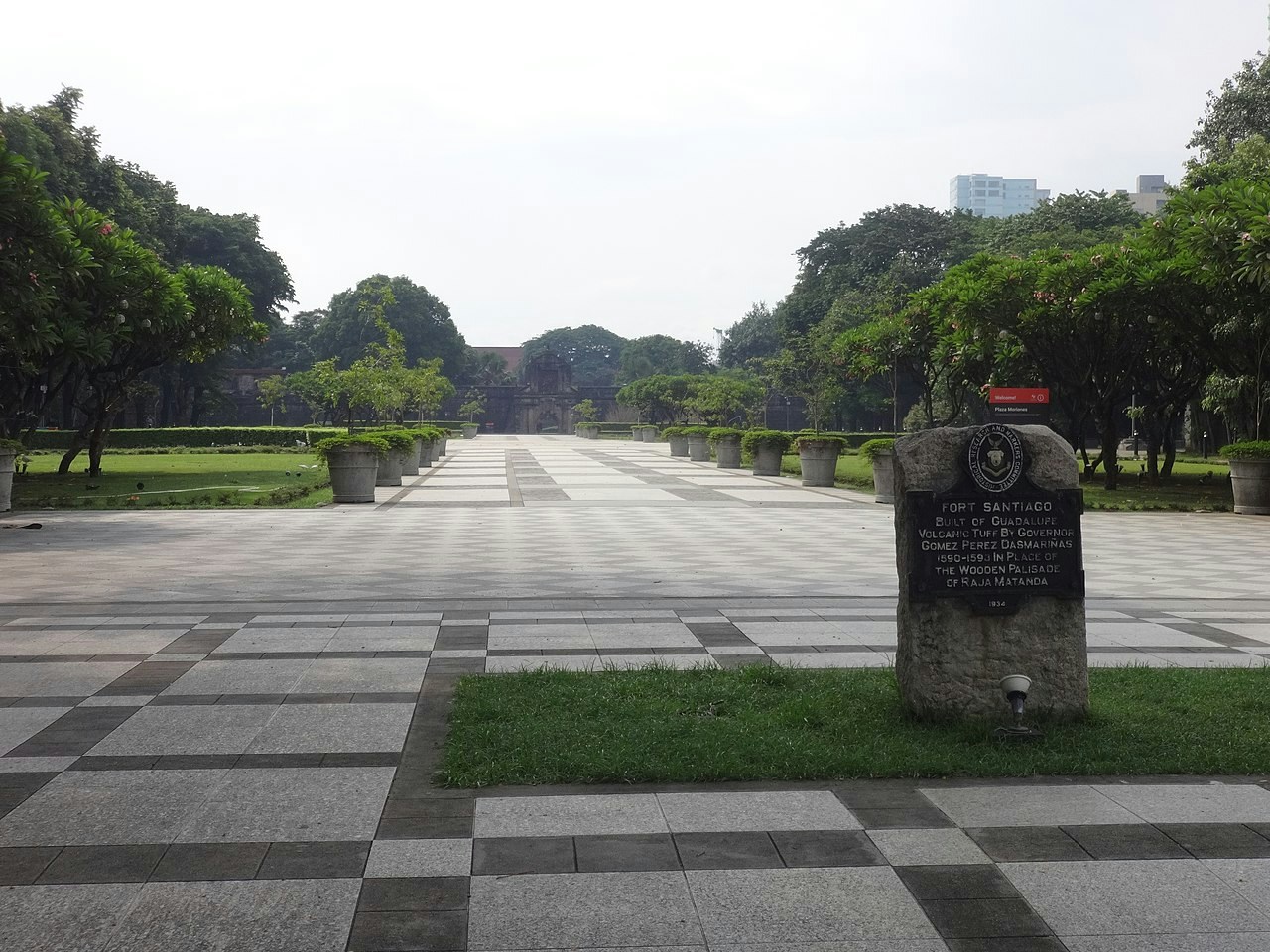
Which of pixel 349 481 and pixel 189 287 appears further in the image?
pixel 189 287

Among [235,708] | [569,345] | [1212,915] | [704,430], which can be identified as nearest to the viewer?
[1212,915]

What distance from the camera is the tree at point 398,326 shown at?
88.5m

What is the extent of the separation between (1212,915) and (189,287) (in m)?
27.7

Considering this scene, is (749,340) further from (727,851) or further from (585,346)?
(727,851)

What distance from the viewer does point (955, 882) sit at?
3869mm

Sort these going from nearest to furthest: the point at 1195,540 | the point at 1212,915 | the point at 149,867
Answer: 1. the point at 1212,915
2. the point at 149,867
3. the point at 1195,540

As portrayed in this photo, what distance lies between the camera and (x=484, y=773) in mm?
4875

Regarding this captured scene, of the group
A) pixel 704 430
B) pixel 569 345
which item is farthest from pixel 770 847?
pixel 569 345

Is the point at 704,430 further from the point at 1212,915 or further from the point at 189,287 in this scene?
the point at 1212,915

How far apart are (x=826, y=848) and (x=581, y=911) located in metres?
1.00

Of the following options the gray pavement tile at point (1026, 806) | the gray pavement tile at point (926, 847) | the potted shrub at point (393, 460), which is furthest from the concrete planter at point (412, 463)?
the gray pavement tile at point (926, 847)

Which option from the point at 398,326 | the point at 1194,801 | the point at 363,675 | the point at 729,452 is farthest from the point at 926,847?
the point at 398,326

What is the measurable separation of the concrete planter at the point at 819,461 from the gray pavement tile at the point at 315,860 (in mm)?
23298

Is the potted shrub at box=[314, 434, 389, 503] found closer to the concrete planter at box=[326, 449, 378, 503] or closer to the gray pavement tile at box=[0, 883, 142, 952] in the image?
the concrete planter at box=[326, 449, 378, 503]
